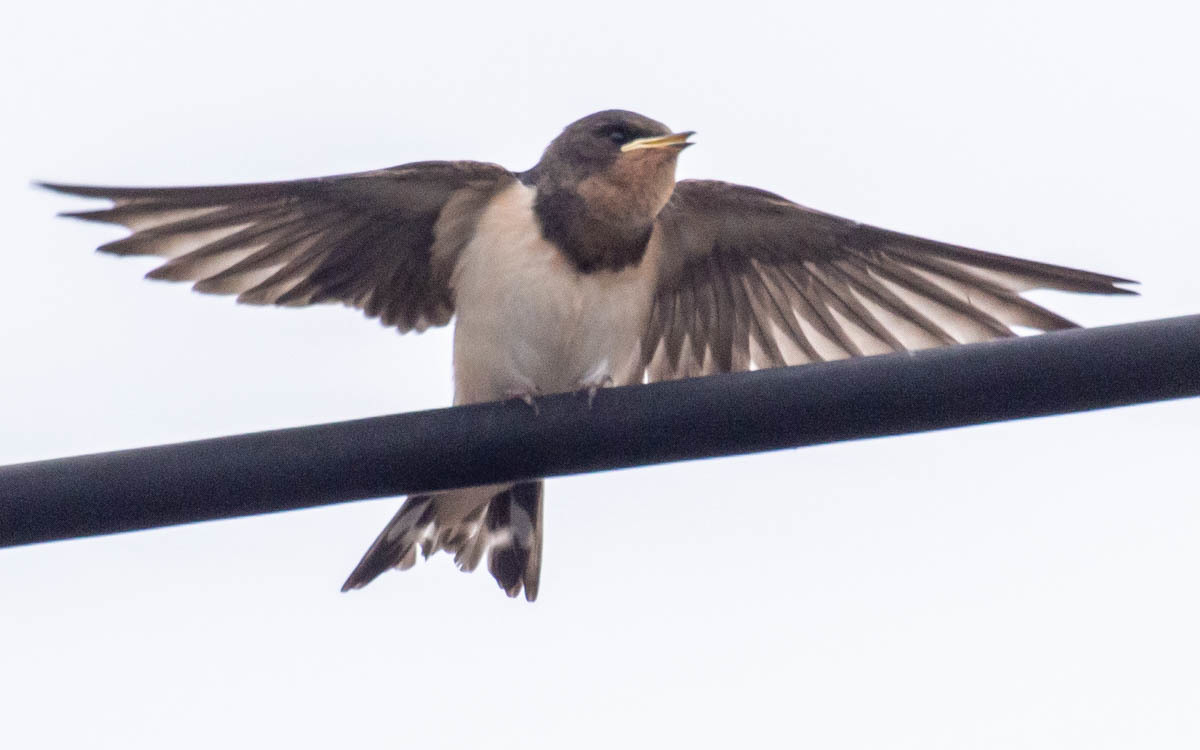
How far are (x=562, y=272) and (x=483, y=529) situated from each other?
2.77ft

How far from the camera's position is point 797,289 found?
4.53 meters

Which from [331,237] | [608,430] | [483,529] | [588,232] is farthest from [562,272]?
[608,430]

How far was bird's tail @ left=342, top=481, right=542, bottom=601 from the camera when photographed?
14.4 feet

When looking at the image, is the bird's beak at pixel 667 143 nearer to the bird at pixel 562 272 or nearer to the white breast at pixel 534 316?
the bird at pixel 562 272

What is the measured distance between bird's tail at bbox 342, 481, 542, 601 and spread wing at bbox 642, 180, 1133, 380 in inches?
20.8

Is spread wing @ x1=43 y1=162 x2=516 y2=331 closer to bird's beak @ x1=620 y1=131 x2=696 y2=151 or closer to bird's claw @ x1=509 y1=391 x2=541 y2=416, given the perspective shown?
bird's beak @ x1=620 y1=131 x2=696 y2=151

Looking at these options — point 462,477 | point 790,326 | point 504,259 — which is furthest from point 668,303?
point 462,477

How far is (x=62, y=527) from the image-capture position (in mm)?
2373

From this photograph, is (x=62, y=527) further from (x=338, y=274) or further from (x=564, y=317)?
(x=338, y=274)

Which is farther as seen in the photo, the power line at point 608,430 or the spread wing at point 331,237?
the spread wing at point 331,237

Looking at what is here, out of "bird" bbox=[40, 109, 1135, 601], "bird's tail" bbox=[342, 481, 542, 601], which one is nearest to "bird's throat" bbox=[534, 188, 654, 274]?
"bird" bbox=[40, 109, 1135, 601]

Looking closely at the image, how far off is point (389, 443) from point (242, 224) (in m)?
1.82

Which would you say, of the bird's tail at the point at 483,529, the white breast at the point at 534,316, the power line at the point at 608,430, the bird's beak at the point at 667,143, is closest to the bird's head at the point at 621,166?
the bird's beak at the point at 667,143

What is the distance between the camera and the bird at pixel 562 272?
4059 millimetres
